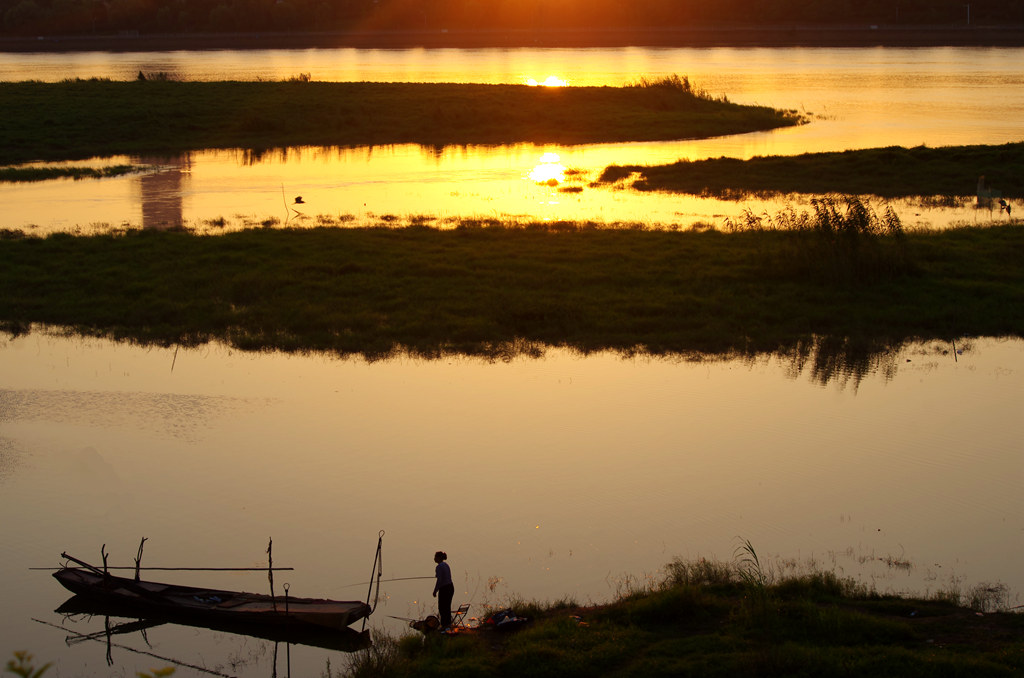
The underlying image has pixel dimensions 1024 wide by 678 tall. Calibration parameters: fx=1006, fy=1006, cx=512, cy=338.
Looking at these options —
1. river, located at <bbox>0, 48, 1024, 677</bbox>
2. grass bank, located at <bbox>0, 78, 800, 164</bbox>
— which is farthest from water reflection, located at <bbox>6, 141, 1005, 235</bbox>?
river, located at <bbox>0, 48, 1024, 677</bbox>

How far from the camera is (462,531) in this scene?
13695 mm

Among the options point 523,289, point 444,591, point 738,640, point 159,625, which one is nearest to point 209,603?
point 159,625

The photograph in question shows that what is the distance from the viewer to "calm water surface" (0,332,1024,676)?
41.4ft

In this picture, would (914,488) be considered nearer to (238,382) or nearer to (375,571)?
(375,571)

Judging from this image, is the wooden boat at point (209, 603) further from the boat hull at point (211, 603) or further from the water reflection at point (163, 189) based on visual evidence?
the water reflection at point (163, 189)

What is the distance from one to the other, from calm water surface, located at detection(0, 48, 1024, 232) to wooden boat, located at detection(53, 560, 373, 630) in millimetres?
22683

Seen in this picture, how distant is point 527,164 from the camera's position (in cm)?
4934

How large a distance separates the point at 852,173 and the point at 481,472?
3068 centimetres

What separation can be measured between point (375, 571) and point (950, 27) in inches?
5780

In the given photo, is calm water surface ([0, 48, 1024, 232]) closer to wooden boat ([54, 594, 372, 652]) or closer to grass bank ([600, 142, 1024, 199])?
grass bank ([600, 142, 1024, 199])

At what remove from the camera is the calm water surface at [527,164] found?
35.3m

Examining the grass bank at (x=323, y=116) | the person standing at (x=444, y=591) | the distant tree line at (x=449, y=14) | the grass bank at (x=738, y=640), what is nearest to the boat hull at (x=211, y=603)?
the grass bank at (x=738, y=640)

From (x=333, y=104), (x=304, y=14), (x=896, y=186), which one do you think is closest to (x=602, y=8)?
(x=304, y=14)

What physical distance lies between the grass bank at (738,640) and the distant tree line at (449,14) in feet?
488
